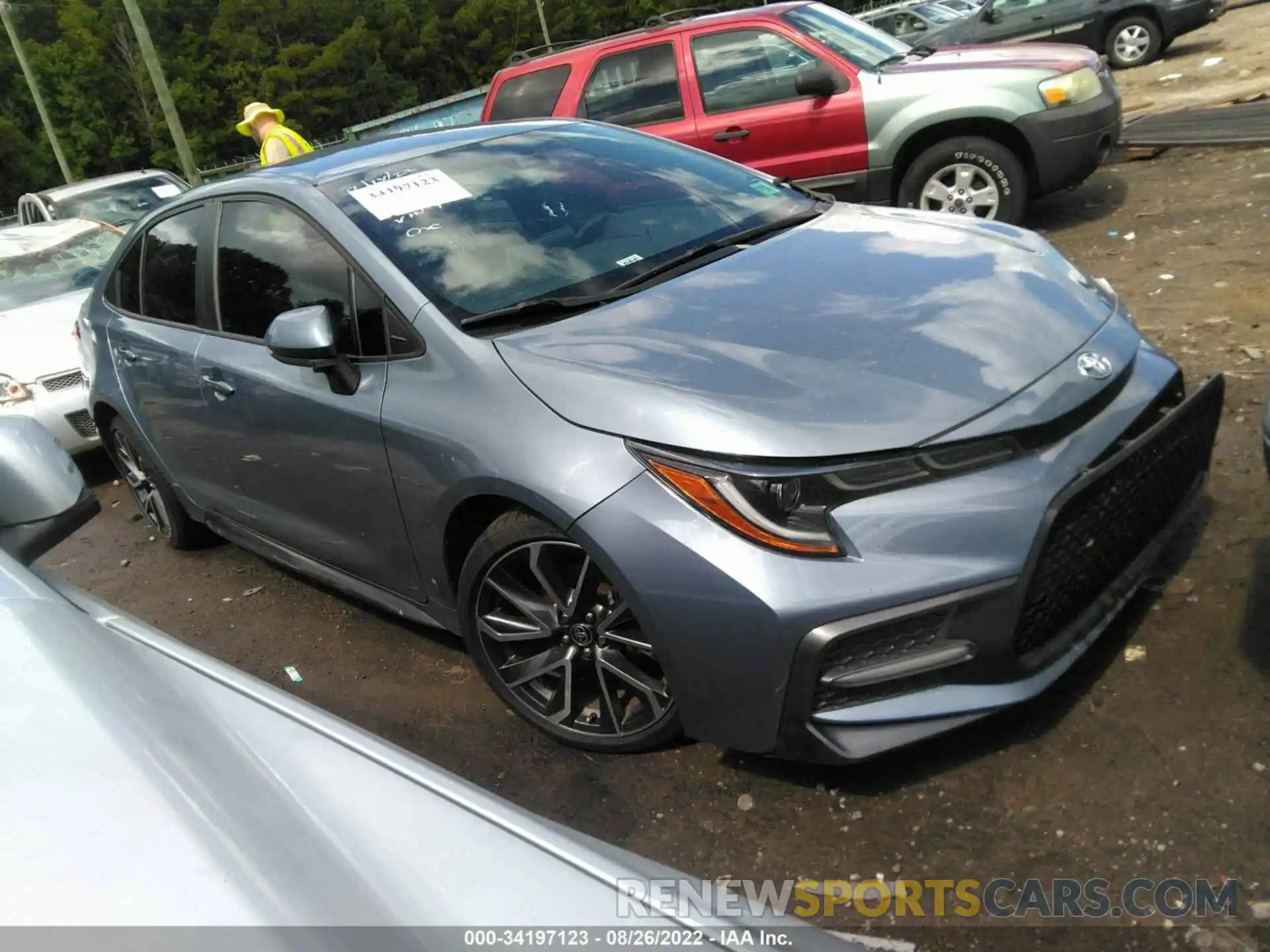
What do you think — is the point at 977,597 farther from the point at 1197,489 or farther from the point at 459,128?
the point at 459,128

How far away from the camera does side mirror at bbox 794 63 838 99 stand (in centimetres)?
702

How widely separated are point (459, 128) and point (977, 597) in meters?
2.71

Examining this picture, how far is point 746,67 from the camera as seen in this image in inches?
296

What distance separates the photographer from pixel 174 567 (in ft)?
16.7

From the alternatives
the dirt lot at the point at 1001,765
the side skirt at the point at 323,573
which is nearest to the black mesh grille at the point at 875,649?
the dirt lot at the point at 1001,765

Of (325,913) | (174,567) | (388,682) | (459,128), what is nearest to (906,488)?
(325,913)

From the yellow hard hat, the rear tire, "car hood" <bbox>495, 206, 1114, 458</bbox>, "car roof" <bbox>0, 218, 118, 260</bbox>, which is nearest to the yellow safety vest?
the yellow hard hat

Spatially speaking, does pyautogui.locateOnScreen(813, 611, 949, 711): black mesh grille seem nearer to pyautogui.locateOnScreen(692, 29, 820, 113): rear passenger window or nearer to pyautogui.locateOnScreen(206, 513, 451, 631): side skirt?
pyautogui.locateOnScreen(206, 513, 451, 631): side skirt

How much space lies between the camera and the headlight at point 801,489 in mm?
2354

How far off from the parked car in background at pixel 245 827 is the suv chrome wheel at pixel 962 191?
6198mm

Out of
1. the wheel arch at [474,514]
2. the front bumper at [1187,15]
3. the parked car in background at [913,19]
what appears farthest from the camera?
the parked car in background at [913,19]

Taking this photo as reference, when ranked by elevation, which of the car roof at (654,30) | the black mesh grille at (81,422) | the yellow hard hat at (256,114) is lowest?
the black mesh grille at (81,422)

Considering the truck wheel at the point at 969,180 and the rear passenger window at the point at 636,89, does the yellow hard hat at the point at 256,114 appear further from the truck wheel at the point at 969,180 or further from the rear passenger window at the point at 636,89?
the truck wheel at the point at 969,180

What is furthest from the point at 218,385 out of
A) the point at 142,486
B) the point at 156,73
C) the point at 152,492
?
the point at 156,73
